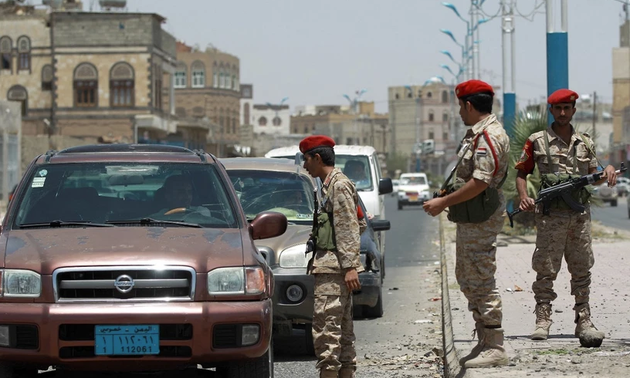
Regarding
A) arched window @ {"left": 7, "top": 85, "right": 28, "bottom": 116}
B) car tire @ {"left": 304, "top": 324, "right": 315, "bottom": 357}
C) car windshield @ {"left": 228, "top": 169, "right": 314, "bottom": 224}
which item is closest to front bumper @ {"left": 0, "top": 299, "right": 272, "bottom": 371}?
car tire @ {"left": 304, "top": 324, "right": 315, "bottom": 357}

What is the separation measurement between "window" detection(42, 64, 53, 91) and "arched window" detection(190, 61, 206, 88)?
187 feet

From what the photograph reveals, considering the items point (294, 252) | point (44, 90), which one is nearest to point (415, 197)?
point (44, 90)

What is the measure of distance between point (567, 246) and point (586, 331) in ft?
2.23

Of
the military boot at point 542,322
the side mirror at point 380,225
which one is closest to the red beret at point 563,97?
the military boot at point 542,322

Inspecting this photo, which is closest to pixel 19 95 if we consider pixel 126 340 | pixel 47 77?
pixel 47 77

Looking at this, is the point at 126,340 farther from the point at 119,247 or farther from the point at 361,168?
the point at 361,168

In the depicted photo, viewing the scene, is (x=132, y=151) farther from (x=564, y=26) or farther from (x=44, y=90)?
(x=44, y=90)

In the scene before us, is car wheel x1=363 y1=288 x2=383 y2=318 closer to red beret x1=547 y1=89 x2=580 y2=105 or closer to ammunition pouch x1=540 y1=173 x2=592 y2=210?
ammunition pouch x1=540 y1=173 x2=592 y2=210

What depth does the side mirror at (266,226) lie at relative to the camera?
24.6 ft

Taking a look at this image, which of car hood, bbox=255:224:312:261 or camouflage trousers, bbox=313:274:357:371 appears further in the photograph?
car hood, bbox=255:224:312:261

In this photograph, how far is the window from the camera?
7812 cm

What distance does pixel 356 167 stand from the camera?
1892cm

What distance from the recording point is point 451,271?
1625 centimetres

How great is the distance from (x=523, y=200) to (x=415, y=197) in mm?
48749
